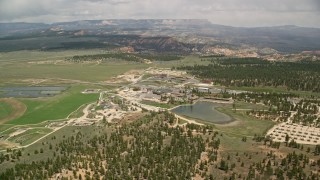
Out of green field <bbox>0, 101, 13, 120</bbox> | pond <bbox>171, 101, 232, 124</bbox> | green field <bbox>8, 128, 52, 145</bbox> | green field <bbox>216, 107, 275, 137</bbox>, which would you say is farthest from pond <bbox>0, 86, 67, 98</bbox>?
green field <bbox>216, 107, 275, 137</bbox>

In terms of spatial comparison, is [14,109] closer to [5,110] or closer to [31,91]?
[5,110]

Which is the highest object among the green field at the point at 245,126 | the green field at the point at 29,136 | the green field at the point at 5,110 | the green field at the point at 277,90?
the green field at the point at 277,90

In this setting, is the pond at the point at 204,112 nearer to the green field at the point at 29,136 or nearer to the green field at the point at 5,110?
the green field at the point at 29,136

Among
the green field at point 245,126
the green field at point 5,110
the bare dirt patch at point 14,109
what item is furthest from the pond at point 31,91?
the green field at point 245,126

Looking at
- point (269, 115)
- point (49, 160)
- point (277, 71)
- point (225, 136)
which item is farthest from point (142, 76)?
point (49, 160)

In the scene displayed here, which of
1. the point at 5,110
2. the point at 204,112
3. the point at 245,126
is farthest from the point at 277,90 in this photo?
the point at 5,110

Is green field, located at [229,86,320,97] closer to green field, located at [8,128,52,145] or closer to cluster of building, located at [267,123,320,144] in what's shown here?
cluster of building, located at [267,123,320,144]
